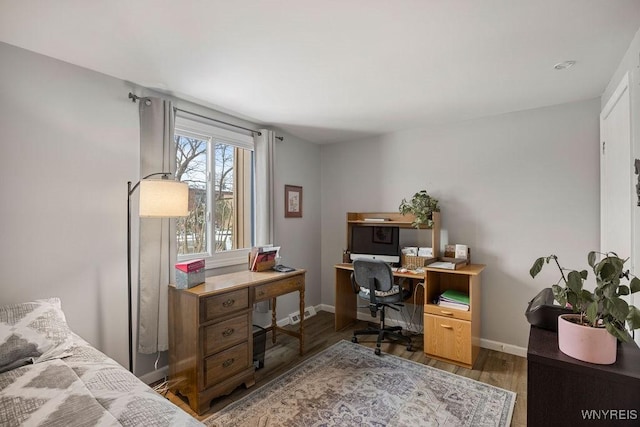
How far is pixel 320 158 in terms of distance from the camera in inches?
171

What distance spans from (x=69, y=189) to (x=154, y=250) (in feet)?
2.21

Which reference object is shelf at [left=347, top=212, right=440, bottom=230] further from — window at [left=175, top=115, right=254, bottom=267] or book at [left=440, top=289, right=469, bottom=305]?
window at [left=175, top=115, right=254, bottom=267]

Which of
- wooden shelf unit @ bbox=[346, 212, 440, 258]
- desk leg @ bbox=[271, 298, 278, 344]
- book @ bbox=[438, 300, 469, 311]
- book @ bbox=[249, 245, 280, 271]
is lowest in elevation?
desk leg @ bbox=[271, 298, 278, 344]

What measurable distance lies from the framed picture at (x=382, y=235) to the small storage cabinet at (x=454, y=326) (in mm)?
614

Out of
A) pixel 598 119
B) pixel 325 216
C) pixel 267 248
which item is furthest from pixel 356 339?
pixel 598 119

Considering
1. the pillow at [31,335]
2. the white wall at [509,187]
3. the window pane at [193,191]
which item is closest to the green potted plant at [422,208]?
the white wall at [509,187]

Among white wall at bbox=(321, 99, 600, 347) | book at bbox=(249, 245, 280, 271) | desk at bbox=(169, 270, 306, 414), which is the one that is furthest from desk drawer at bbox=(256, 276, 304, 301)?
white wall at bbox=(321, 99, 600, 347)

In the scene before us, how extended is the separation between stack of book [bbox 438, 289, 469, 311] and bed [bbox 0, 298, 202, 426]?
2.39 m

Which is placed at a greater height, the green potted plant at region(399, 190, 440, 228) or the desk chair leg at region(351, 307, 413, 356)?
the green potted plant at region(399, 190, 440, 228)

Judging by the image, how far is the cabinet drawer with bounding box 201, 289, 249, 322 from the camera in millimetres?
2148

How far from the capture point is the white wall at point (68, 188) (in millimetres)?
1812

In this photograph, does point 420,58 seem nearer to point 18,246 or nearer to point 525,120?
point 525,120

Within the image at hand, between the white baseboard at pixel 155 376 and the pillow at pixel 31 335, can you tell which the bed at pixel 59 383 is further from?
the white baseboard at pixel 155 376

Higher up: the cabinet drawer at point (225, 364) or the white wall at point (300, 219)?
the white wall at point (300, 219)
